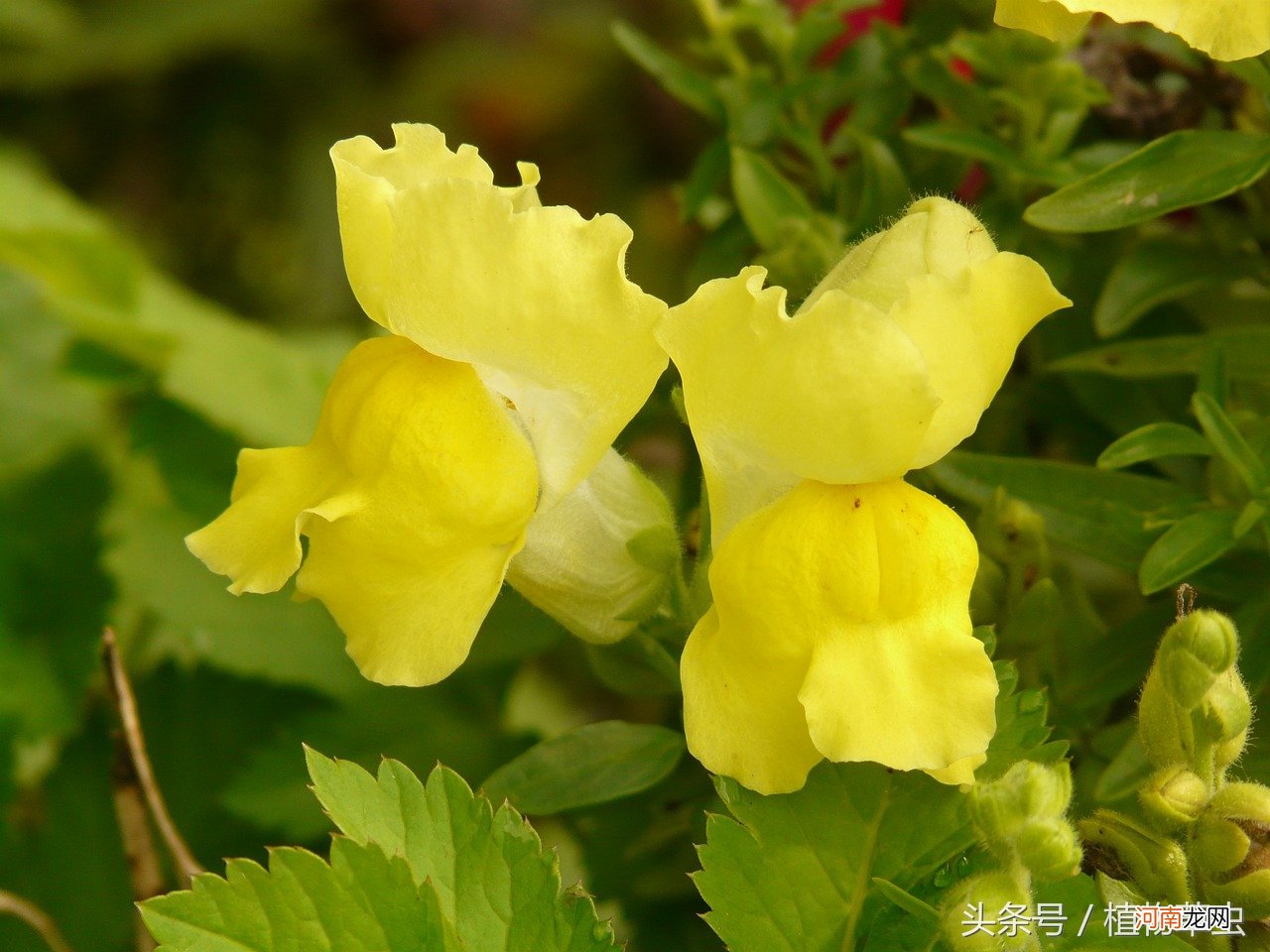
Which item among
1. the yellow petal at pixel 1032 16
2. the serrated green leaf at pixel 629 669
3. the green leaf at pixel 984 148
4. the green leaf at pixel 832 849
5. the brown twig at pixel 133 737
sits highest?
the yellow petal at pixel 1032 16

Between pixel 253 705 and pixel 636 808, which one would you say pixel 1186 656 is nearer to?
pixel 636 808

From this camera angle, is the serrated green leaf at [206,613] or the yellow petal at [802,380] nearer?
the yellow petal at [802,380]

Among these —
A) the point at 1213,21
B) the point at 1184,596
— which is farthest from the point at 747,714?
the point at 1213,21

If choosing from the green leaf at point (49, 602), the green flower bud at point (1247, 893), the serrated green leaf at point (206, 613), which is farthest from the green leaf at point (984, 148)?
the green leaf at point (49, 602)

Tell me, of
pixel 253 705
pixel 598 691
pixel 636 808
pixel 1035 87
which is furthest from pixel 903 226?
pixel 598 691

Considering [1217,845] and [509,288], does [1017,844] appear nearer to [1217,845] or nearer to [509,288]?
[1217,845]

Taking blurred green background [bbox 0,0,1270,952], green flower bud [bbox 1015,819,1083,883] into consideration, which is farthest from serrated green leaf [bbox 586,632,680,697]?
green flower bud [bbox 1015,819,1083,883]

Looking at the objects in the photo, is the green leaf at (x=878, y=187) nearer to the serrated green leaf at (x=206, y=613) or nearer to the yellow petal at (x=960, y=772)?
the yellow petal at (x=960, y=772)
